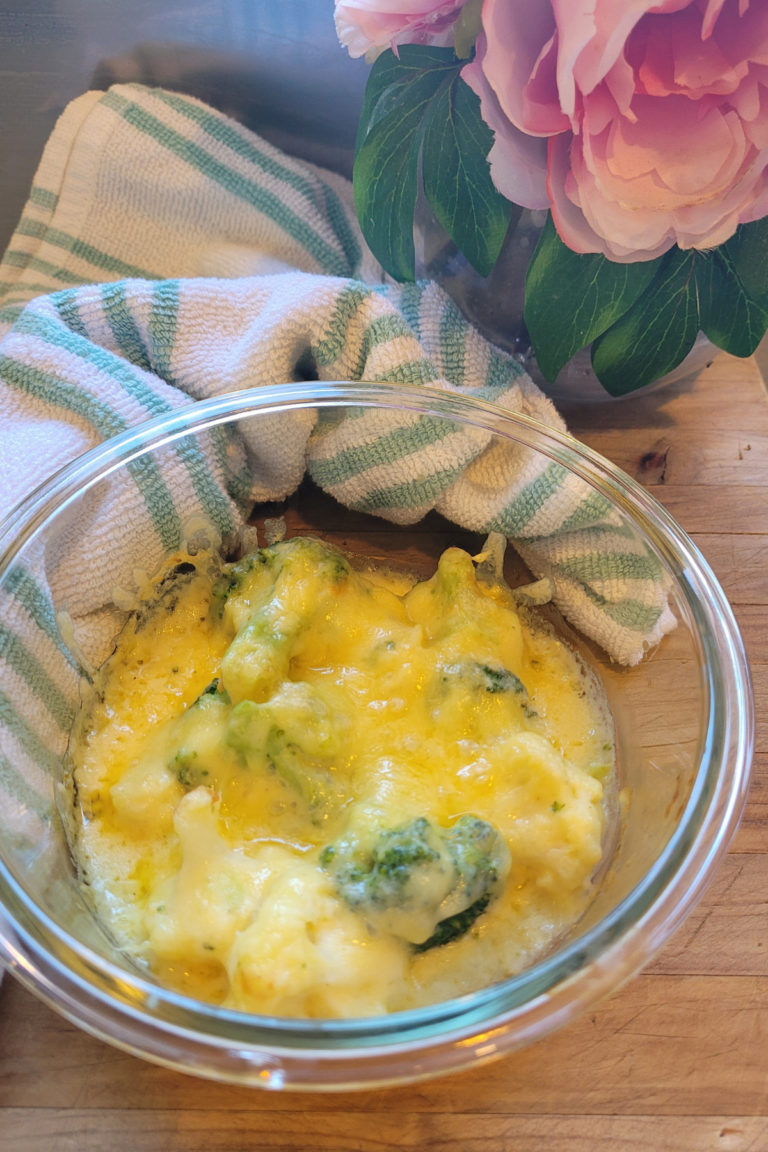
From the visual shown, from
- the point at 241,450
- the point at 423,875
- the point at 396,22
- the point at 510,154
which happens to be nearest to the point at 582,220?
the point at 510,154

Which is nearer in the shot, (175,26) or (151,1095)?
(151,1095)

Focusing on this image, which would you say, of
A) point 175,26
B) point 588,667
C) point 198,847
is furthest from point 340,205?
point 198,847

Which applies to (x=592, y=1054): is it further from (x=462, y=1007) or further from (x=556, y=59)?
(x=556, y=59)

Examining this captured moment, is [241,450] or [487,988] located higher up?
[241,450]

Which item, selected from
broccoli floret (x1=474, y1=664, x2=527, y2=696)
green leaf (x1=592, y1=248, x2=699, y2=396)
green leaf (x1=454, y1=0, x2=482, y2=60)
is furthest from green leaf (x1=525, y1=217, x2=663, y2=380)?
broccoli floret (x1=474, y1=664, x2=527, y2=696)

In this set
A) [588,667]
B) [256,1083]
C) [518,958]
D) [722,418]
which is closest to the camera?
[256,1083]

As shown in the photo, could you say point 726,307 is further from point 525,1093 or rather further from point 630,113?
point 525,1093

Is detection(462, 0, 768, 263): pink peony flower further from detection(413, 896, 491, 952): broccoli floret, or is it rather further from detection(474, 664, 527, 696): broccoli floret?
detection(413, 896, 491, 952): broccoli floret
